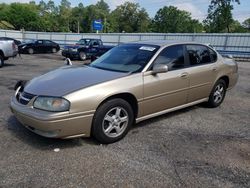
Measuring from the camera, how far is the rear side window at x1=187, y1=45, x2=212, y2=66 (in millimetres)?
5125

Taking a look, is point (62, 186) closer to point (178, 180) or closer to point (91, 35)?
point (178, 180)

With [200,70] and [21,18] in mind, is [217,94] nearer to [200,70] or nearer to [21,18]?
[200,70]

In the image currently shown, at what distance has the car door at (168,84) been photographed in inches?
167

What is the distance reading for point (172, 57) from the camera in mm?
4762

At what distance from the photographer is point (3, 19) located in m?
82.5

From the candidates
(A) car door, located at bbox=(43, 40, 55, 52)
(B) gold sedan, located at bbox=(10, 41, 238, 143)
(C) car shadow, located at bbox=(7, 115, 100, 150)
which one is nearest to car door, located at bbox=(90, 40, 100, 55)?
(A) car door, located at bbox=(43, 40, 55, 52)

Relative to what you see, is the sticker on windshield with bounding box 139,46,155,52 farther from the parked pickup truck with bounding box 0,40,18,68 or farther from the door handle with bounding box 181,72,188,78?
the parked pickup truck with bounding box 0,40,18,68

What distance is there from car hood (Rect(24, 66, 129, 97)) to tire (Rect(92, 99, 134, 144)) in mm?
396

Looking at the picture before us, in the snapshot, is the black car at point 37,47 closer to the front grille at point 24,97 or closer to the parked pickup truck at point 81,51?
the parked pickup truck at point 81,51

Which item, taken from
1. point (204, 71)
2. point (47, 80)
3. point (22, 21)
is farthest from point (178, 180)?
point (22, 21)

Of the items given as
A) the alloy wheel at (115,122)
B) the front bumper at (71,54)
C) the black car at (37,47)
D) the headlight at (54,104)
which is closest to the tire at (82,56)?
the front bumper at (71,54)

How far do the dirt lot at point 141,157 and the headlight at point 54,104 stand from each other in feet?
2.06

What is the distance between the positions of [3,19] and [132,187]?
91813 millimetres

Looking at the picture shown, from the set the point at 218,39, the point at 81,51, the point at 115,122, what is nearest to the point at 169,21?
the point at 218,39
